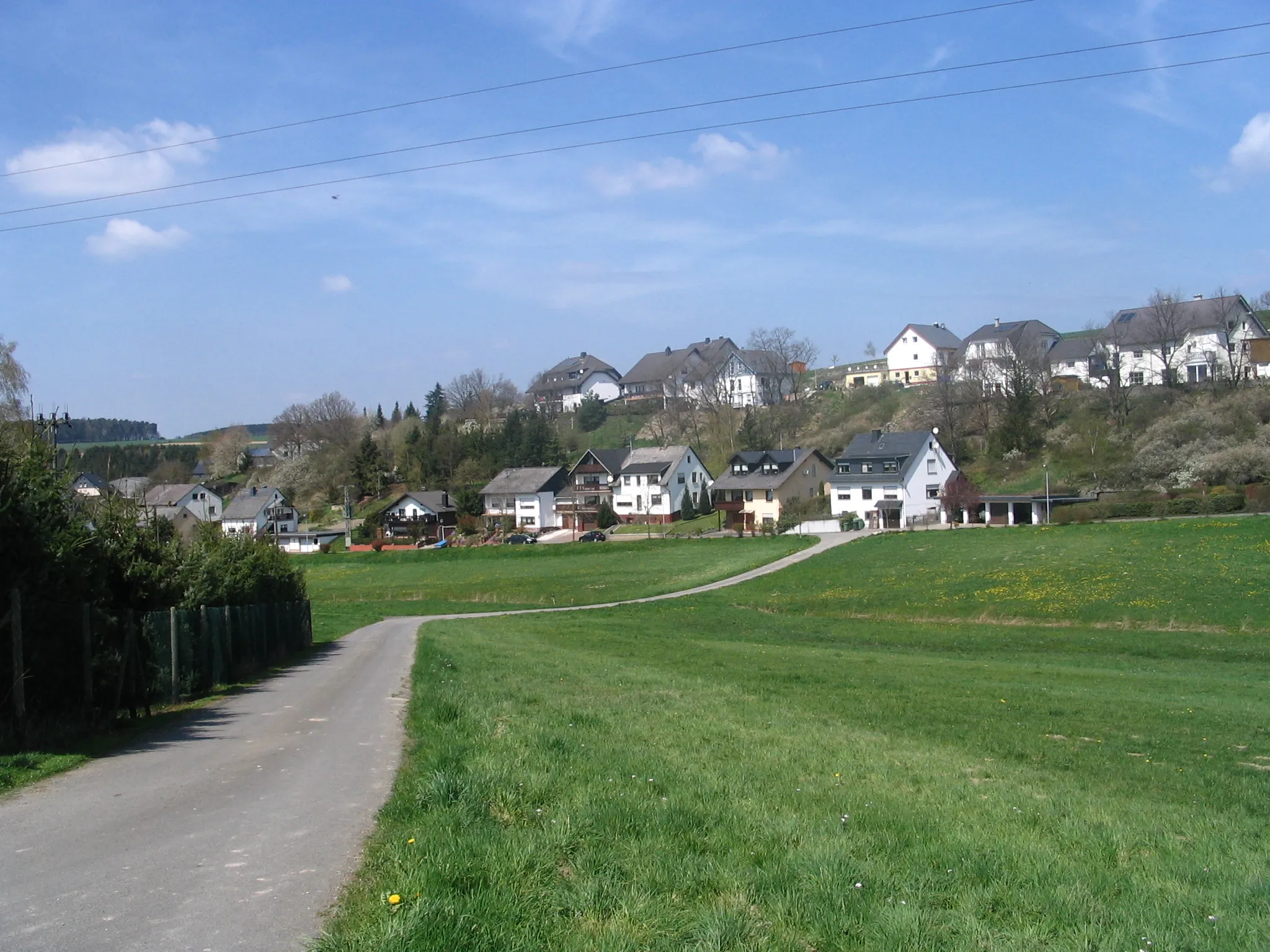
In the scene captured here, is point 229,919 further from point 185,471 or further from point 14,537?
point 185,471

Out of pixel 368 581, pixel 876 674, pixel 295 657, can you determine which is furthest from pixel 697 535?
pixel 876 674

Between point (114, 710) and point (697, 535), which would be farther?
point (697, 535)

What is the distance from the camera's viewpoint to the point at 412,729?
42.4ft

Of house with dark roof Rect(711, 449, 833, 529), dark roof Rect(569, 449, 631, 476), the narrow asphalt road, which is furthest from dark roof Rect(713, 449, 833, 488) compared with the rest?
the narrow asphalt road

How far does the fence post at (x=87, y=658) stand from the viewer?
46.1 feet

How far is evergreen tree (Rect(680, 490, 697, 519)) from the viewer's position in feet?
357

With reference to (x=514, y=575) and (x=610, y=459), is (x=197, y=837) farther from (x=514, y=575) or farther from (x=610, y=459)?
(x=610, y=459)

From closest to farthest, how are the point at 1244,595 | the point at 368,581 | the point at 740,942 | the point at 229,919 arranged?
the point at 740,942 < the point at 229,919 < the point at 1244,595 < the point at 368,581

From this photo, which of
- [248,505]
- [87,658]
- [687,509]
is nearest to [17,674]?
[87,658]

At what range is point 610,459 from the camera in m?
119

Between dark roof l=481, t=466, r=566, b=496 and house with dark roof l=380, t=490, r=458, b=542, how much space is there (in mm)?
5613

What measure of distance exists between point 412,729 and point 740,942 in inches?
338

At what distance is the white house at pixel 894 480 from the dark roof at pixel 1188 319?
98.8 ft

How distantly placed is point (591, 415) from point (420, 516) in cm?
4431
